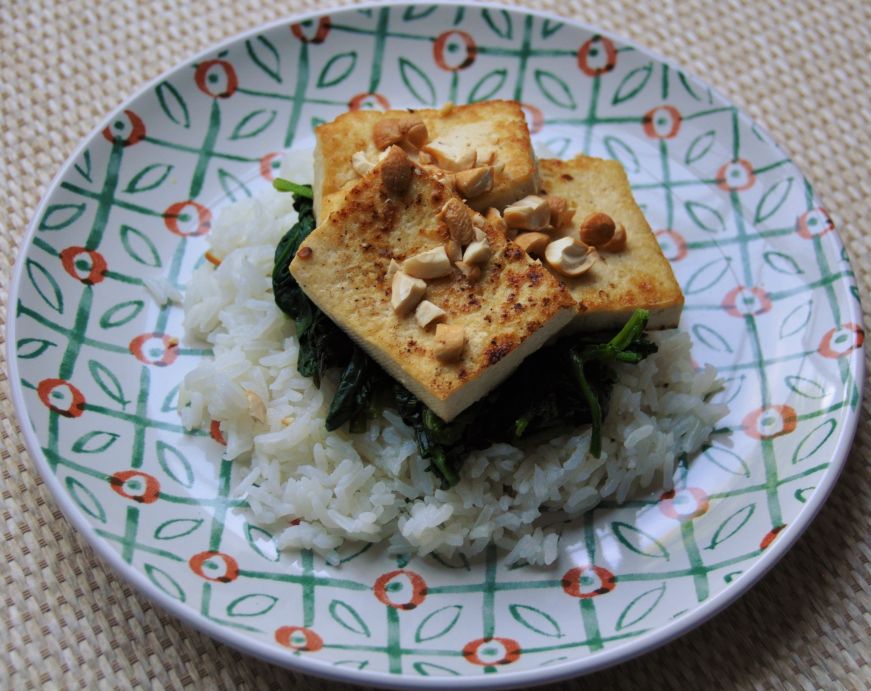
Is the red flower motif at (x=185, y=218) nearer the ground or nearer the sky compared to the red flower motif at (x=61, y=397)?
nearer the sky

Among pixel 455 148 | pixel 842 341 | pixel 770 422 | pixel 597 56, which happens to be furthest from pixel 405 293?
pixel 597 56

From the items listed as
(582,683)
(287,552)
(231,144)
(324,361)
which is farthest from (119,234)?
(582,683)

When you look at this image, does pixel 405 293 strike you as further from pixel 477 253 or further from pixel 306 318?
pixel 306 318

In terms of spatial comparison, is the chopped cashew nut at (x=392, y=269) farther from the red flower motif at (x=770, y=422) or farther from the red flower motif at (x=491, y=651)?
the red flower motif at (x=770, y=422)

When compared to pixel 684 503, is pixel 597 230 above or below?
above

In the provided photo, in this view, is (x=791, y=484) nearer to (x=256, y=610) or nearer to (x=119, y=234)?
(x=256, y=610)

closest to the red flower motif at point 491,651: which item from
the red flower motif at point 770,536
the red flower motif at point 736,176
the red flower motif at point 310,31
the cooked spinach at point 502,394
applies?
the cooked spinach at point 502,394

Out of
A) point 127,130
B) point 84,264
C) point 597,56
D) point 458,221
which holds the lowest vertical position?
point 84,264
